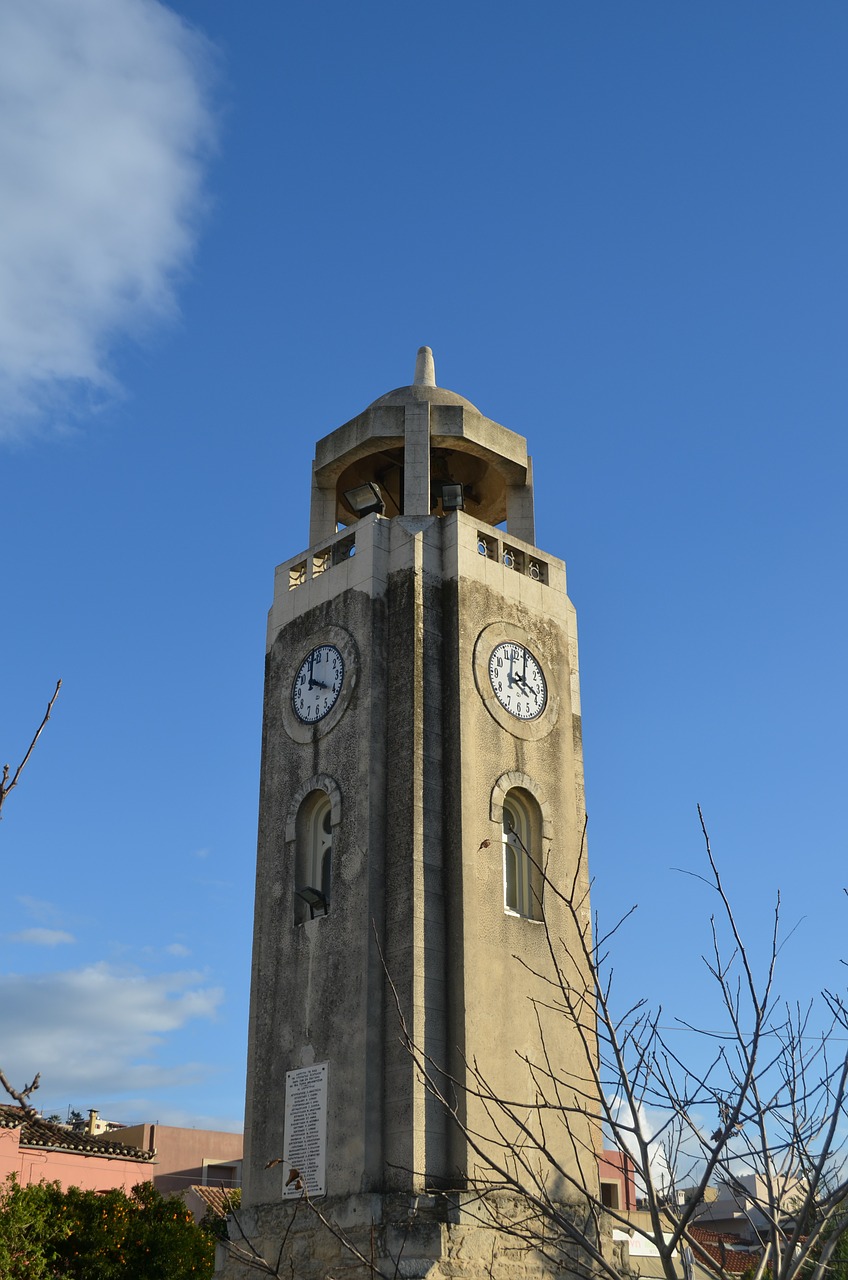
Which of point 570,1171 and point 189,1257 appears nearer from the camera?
point 570,1171

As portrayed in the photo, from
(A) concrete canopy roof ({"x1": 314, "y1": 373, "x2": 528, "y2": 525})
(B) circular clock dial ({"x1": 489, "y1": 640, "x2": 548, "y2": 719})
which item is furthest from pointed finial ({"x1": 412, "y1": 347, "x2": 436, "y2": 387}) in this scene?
(B) circular clock dial ({"x1": 489, "y1": 640, "x2": 548, "y2": 719})

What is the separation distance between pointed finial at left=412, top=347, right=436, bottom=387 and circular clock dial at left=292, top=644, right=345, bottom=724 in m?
5.81

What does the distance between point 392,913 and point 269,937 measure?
275cm

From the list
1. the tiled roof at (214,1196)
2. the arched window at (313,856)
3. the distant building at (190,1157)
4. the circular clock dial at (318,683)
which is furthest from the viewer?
the distant building at (190,1157)

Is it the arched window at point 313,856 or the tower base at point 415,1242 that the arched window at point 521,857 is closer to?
the arched window at point 313,856

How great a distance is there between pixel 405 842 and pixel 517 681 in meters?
3.67

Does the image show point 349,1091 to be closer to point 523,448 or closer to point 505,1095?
point 505,1095

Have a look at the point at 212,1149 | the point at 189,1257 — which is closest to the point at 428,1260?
the point at 189,1257

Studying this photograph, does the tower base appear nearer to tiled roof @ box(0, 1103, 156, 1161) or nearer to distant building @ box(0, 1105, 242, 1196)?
distant building @ box(0, 1105, 242, 1196)

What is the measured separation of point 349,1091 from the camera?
63.8ft

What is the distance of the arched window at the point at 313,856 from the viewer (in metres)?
21.5

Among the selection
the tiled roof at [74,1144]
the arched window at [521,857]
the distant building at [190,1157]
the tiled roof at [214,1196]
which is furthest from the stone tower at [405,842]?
the distant building at [190,1157]

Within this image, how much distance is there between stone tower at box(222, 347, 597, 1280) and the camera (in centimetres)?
1906

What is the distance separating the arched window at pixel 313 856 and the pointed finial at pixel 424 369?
27.0 feet
